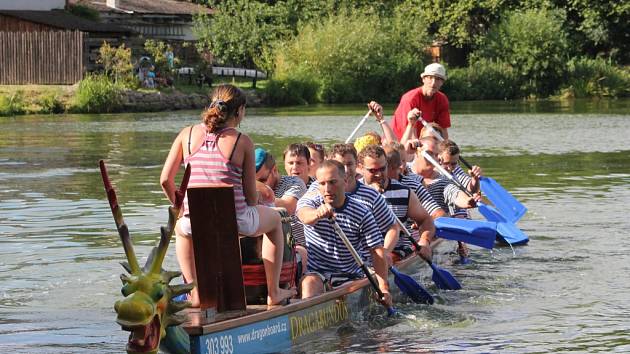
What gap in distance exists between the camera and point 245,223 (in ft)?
27.2

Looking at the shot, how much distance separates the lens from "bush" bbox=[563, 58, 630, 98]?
5559 cm

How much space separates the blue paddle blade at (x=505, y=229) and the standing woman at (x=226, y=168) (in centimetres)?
605

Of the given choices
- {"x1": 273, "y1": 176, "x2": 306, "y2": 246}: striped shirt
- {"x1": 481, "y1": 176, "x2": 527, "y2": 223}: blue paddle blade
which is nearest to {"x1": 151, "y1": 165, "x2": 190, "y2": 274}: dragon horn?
{"x1": 273, "y1": 176, "x2": 306, "y2": 246}: striped shirt

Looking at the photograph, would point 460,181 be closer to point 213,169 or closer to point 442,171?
point 442,171

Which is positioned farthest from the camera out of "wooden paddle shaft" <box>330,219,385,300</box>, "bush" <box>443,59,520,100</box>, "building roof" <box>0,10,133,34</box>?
"bush" <box>443,59,520,100</box>

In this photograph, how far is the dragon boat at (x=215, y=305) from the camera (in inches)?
255

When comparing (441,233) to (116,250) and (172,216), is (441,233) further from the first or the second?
(172,216)

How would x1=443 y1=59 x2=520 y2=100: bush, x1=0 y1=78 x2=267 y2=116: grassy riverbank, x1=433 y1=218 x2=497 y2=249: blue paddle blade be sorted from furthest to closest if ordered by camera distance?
x1=443 y1=59 x2=520 y2=100: bush → x1=0 y1=78 x2=267 y2=116: grassy riverbank → x1=433 y1=218 x2=497 y2=249: blue paddle blade

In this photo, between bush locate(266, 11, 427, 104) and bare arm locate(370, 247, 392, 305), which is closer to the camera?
bare arm locate(370, 247, 392, 305)

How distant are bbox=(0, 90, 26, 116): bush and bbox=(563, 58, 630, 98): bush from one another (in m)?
24.7

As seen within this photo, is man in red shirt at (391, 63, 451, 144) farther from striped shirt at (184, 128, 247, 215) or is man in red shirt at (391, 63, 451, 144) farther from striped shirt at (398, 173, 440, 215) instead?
striped shirt at (184, 128, 247, 215)

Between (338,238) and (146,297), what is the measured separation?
3.36 m

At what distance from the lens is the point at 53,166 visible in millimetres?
23359

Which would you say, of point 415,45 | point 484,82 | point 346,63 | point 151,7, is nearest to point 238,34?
point 346,63
